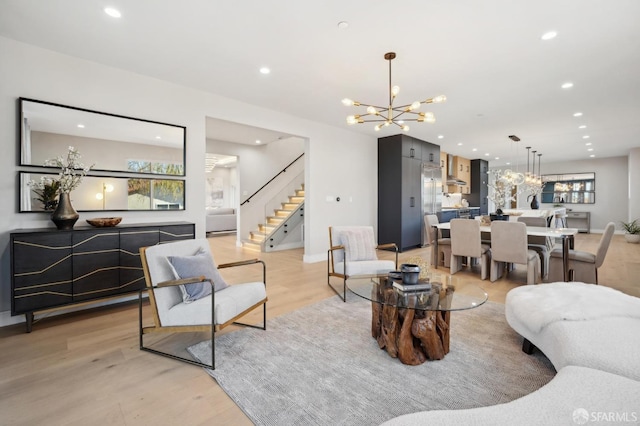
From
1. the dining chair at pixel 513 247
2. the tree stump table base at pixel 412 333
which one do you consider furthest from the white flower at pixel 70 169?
the dining chair at pixel 513 247

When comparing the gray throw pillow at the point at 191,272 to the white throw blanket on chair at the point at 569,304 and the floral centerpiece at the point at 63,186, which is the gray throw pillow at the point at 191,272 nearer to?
the floral centerpiece at the point at 63,186

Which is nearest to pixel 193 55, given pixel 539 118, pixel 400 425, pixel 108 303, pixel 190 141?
pixel 190 141

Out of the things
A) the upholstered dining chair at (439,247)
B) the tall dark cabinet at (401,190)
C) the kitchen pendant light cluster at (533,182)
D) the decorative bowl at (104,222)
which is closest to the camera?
the decorative bowl at (104,222)

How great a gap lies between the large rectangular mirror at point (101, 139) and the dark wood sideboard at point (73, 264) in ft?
2.91

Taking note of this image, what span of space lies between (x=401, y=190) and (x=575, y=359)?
586 cm

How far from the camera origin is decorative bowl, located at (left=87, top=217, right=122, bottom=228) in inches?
132

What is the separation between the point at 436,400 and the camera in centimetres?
184

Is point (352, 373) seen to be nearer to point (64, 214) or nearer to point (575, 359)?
point (575, 359)

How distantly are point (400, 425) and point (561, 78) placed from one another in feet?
16.1

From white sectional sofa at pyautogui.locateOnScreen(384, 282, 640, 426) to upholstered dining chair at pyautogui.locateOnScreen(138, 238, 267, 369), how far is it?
1620 millimetres

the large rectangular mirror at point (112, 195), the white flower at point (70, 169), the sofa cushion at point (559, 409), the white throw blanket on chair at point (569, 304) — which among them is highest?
the white flower at point (70, 169)

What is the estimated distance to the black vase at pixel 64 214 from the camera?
3.11 meters

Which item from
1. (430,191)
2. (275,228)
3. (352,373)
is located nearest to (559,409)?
(352,373)

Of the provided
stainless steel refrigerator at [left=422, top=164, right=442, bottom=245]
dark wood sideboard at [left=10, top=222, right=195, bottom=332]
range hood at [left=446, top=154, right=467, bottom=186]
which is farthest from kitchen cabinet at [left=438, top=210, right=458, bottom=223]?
dark wood sideboard at [left=10, top=222, right=195, bottom=332]
